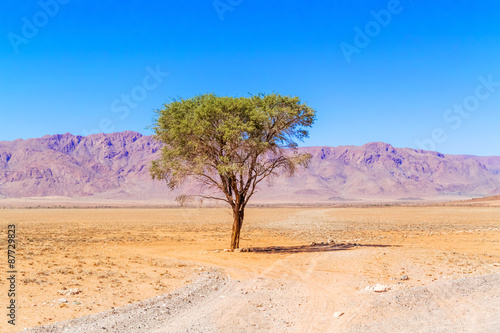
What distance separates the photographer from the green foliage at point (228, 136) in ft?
68.8

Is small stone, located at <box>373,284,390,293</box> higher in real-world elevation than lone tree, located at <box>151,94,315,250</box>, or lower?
lower

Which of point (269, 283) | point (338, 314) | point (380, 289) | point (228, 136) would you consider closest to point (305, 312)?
point (338, 314)

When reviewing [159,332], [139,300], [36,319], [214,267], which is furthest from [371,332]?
[214,267]

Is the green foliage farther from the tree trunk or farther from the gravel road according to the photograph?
the gravel road

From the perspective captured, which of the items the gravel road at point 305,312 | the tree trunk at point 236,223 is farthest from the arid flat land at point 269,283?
the tree trunk at point 236,223

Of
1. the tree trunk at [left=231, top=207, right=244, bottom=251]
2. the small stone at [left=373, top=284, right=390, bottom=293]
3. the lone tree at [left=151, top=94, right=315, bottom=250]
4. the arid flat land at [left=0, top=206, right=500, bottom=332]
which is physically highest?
the lone tree at [left=151, top=94, right=315, bottom=250]

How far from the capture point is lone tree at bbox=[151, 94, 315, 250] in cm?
2097

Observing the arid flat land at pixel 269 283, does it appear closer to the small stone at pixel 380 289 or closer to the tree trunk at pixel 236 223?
the small stone at pixel 380 289

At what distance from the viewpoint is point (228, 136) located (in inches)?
806

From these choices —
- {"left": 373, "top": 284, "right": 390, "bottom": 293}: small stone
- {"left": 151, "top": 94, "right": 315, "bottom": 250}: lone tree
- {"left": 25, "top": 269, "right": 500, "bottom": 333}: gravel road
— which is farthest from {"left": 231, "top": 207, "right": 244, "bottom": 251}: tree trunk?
{"left": 373, "top": 284, "right": 390, "bottom": 293}: small stone

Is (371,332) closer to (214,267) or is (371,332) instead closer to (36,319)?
(36,319)

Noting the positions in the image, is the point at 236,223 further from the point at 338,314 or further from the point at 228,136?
the point at 338,314

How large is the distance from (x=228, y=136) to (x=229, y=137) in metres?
0.10

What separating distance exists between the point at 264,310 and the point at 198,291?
9.30 ft
